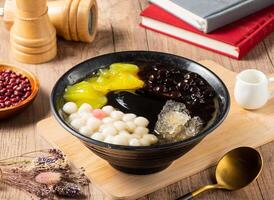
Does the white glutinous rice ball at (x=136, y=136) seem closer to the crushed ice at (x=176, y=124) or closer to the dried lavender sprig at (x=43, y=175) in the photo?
the crushed ice at (x=176, y=124)

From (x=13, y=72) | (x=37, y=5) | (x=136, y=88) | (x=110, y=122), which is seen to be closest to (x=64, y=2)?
(x=37, y=5)

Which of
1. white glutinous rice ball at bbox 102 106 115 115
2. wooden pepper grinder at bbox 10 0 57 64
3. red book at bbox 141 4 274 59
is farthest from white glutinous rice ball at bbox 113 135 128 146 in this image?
red book at bbox 141 4 274 59

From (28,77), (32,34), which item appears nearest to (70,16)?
(32,34)

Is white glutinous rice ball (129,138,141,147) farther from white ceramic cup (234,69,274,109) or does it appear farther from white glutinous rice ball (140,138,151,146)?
white ceramic cup (234,69,274,109)

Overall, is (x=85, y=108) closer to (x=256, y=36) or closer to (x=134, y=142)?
(x=134, y=142)

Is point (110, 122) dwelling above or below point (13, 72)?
above

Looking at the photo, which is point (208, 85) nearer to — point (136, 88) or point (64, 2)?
point (136, 88)
